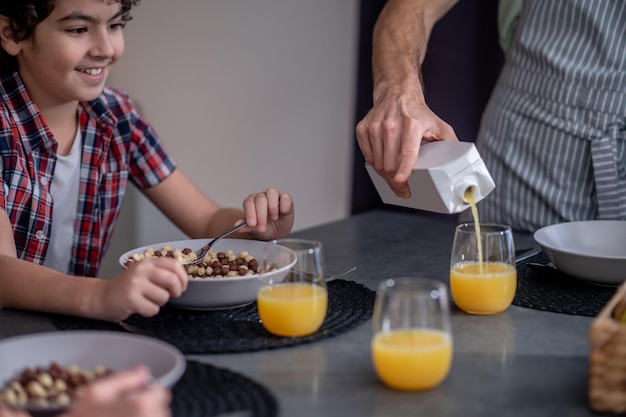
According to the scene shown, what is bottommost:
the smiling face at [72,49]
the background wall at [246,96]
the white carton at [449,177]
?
the background wall at [246,96]

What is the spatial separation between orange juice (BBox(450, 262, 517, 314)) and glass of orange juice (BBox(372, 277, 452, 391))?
12.0 inches

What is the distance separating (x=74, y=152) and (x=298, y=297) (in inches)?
34.5

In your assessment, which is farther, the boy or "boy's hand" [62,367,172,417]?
the boy

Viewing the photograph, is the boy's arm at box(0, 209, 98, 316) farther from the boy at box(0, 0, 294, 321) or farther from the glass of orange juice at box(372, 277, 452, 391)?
the glass of orange juice at box(372, 277, 452, 391)

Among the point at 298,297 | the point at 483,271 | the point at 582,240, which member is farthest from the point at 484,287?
the point at 582,240

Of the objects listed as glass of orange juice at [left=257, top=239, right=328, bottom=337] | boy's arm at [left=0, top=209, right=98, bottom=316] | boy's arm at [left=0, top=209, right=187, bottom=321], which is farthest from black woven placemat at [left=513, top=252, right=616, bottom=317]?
boy's arm at [left=0, top=209, right=98, bottom=316]

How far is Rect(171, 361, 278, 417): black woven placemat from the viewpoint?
1000mm

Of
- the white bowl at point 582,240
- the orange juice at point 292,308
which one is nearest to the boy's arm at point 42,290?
the orange juice at point 292,308

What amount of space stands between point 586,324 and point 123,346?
70 cm

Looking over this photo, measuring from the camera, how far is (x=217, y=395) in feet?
3.43

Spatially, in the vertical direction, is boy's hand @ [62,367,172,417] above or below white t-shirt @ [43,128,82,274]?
above

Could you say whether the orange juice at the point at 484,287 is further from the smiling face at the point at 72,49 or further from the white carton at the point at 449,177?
the smiling face at the point at 72,49

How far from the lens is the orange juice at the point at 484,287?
4.50 ft

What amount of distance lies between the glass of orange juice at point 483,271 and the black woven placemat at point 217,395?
0.44 m
